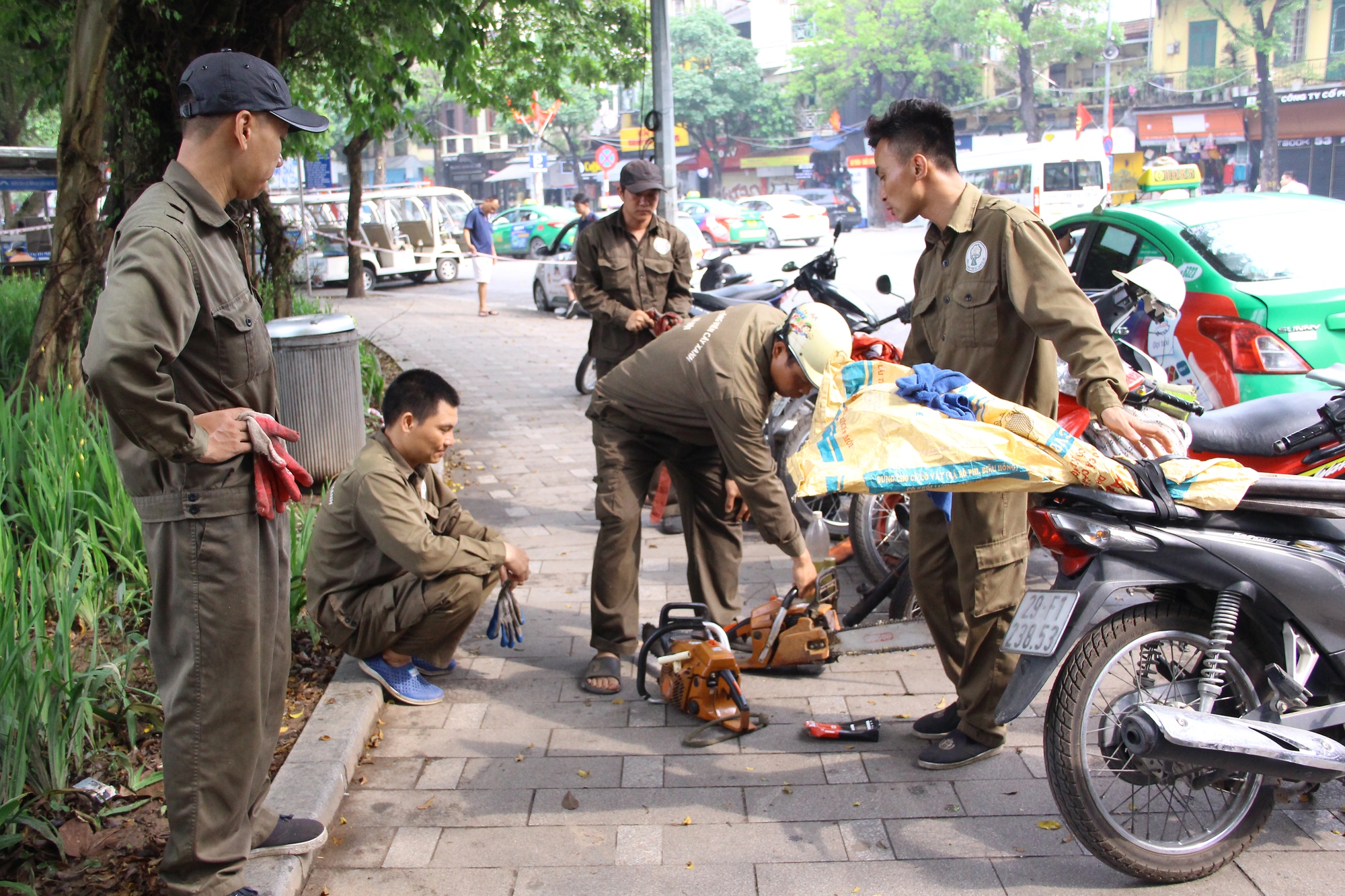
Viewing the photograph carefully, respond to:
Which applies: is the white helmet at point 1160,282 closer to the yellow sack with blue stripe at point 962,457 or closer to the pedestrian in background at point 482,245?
the yellow sack with blue stripe at point 962,457

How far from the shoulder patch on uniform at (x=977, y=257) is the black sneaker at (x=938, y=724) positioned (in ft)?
4.53

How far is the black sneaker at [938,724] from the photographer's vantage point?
3.60 metres

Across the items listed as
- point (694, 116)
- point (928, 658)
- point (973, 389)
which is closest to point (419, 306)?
point (928, 658)

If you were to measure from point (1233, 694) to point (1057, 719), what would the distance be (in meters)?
0.54

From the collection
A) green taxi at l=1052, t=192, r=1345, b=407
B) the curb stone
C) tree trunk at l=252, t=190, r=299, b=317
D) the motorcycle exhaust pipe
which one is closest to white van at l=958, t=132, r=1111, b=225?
green taxi at l=1052, t=192, r=1345, b=407

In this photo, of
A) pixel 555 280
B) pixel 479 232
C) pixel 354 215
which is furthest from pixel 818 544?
pixel 354 215

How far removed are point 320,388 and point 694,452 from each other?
119 inches

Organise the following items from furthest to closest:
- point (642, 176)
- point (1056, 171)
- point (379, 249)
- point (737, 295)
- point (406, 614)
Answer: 1. point (1056, 171)
2. point (379, 249)
3. point (737, 295)
4. point (642, 176)
5. point (406, 614)

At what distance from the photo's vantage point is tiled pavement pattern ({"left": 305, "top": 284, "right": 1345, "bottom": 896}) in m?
2.89

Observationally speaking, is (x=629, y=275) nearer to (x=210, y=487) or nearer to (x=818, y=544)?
(x=818, y=544)

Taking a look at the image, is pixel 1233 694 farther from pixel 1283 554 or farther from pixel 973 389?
pixel 973 389

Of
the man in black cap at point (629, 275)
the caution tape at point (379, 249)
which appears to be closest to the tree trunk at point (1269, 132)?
the caution tape at point (379, 249)

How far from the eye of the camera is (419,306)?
751 inches

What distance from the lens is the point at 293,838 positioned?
2893mm
